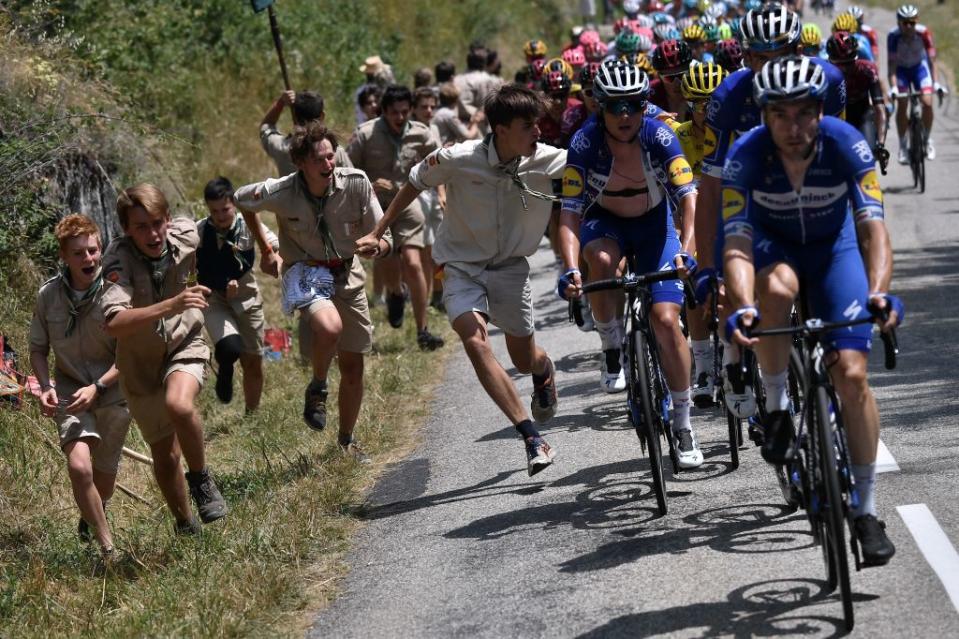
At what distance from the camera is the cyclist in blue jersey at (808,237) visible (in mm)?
A: 5711

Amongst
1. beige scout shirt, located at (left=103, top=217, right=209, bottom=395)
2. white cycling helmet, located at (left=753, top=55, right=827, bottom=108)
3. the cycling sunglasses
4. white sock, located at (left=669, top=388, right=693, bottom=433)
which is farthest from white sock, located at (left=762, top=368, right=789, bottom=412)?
beige scout shirt, located at (left=103, top=217, right=209, bottom=395)

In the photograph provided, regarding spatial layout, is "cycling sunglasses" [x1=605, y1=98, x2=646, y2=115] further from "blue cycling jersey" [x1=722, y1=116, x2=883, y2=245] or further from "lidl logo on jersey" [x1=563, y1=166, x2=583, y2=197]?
"blue cycling jersey" [x1=722, y1=116, x2=883, y2=245]

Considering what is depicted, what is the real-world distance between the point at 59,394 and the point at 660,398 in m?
3.31

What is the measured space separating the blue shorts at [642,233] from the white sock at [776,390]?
197 centimetres

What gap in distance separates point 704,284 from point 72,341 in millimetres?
3469

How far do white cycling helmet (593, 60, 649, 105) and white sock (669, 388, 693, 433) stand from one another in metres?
1.60

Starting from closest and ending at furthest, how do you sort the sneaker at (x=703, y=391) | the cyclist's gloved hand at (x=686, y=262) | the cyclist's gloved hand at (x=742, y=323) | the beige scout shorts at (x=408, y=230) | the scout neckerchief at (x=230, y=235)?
the cyclist's gloved hand at (x=742, y=323) < the cyclist's gloved hand at (x=686, y=262) < the sneaker at (x=703, y=391) < the scout neckerchief at (x=230, y=235) < the beige scout shorts at (x=408, y=230)

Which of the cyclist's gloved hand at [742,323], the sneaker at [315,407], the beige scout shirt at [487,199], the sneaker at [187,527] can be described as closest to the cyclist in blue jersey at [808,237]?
the cyclist's gloved hand at [742,323]

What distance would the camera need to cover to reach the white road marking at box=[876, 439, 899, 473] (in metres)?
7.61

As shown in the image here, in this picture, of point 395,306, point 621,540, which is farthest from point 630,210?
point 395,306

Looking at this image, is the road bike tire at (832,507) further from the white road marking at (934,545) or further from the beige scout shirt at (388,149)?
the beige scout shirt at (388,149)

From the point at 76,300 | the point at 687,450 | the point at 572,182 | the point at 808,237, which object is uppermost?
the point at 572,182

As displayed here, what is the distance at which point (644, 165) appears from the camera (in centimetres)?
819

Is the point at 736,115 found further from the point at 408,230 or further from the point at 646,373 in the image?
the point at 408,230
